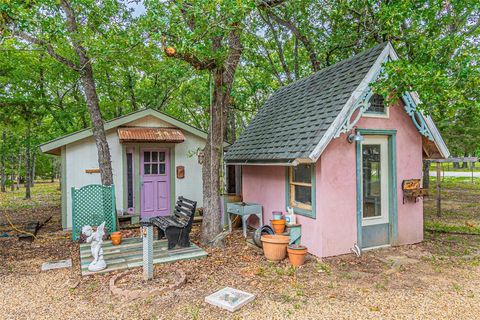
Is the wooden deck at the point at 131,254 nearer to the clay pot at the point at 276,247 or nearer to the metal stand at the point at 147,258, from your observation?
the metal stand at the point at 147,258

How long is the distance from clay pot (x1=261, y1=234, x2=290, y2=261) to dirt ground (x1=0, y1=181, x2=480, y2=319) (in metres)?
0.17

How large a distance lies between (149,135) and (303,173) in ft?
16.9

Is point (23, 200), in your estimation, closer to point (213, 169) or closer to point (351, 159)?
point (213, 169)

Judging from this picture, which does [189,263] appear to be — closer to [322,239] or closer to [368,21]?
[322,239]

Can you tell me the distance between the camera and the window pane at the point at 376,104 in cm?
627

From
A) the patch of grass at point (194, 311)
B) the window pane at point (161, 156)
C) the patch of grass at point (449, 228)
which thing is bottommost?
the patch of grass at point (194, 311)

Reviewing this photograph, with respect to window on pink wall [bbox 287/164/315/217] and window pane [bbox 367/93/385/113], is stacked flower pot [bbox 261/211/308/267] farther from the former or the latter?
window pane [bbox 367/93/385/113]

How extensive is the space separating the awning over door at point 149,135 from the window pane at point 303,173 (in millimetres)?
4312

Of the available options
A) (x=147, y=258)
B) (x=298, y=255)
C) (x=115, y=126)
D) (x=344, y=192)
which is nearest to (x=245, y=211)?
(x=298, y=255)

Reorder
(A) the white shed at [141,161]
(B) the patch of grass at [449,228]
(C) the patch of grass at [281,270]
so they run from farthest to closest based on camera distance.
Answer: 1. (A) the white shed at [141,161]
2. (B) the patch of grass at [449,228]
3. (C) the patch of grass at [281,270]

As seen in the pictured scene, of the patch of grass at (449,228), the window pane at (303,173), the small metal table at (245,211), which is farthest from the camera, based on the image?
the patch of grass at (449,228)

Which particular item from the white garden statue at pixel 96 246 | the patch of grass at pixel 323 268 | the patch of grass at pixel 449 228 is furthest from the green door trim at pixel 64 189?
the patch of grass at pixel 449 228

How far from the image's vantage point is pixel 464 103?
5.04m

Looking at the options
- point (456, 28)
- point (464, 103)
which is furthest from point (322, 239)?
point (456, 28)
